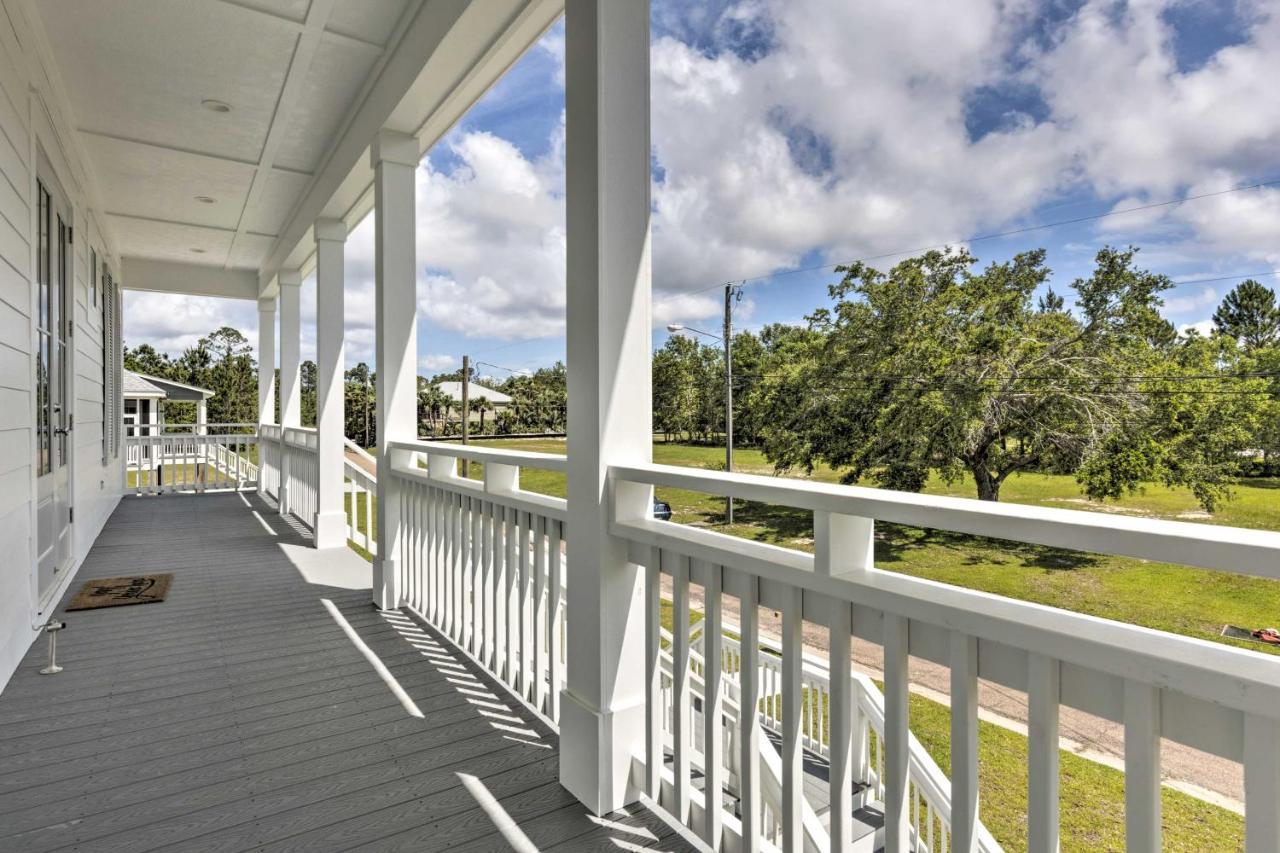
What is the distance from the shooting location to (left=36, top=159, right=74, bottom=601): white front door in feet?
11.6

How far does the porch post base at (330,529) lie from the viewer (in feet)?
18.4

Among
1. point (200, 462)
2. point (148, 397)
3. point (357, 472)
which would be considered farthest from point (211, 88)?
point (148, 397)

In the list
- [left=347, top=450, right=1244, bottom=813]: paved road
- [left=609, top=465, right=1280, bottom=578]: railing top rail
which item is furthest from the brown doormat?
[left=609, top=465, right=1280, bottom=578]: railing top rail

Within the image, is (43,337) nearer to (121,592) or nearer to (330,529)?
(121,592)

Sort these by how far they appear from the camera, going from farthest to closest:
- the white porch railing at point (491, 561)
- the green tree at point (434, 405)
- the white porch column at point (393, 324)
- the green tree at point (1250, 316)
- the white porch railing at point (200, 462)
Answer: the white porch railing at point (200, 462), the green tree at point (434, 405), the white porch column at point (393, 324), the white porch railing at point (491, 561), the green tree at point (1250, 316)

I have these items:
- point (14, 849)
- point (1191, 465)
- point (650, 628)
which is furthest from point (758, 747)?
point (14, 849)

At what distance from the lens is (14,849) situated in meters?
1.75

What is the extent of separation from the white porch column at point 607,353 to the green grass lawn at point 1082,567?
1.00 feet

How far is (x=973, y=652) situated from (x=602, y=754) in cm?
120

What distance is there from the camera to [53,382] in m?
3.90

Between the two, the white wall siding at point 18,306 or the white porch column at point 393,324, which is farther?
the white porch column at point 393,324

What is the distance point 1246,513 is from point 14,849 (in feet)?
11.2

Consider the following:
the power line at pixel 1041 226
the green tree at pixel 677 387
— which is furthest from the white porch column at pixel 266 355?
the power line at pixel 1041 226

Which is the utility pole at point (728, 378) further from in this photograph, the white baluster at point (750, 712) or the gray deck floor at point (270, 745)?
the gray deck floor at point (270, 745)
